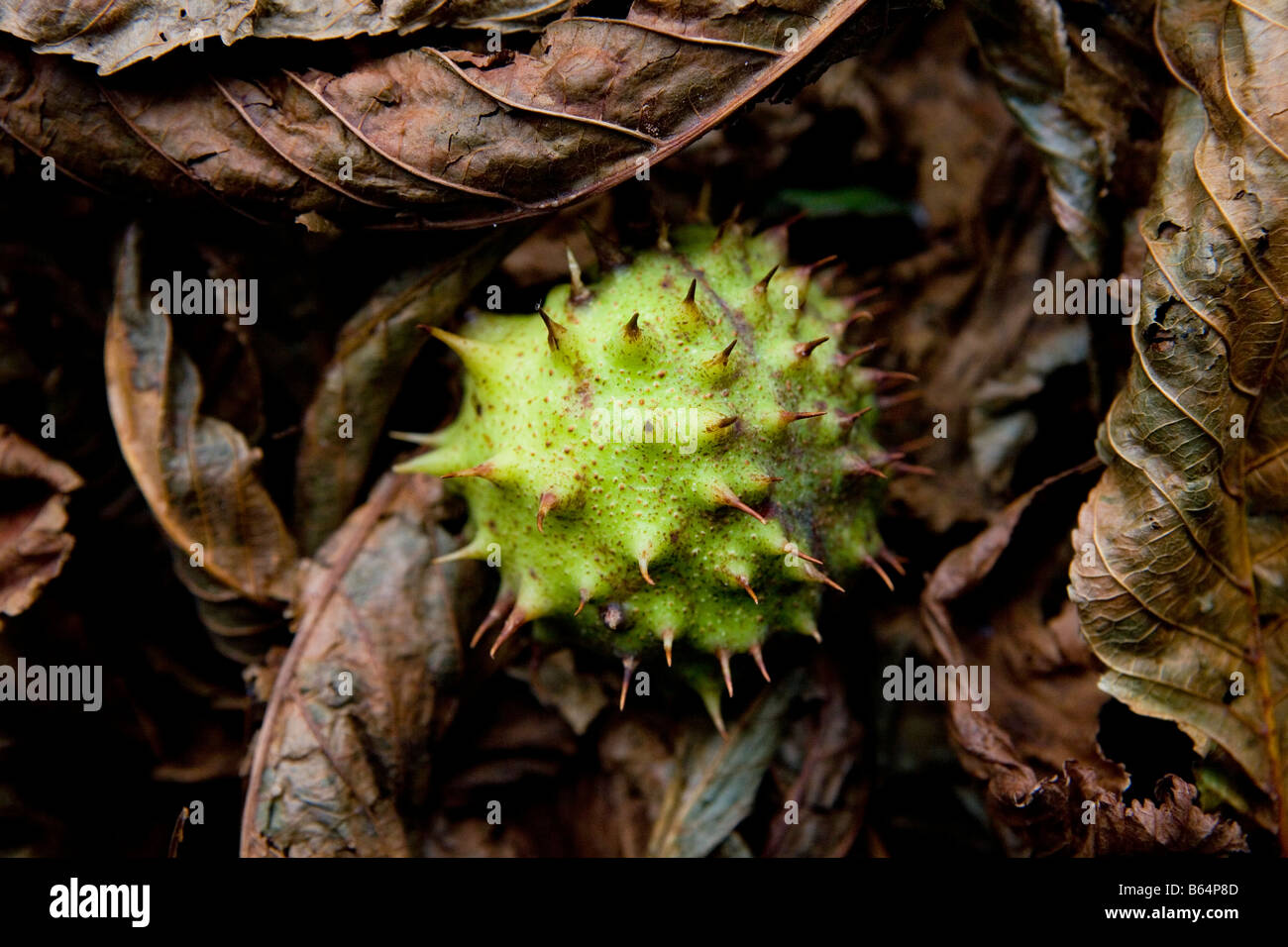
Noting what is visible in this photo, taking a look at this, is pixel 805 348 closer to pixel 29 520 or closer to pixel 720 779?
pixel 720 779

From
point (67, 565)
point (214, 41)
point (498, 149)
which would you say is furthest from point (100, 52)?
point (67, 565)

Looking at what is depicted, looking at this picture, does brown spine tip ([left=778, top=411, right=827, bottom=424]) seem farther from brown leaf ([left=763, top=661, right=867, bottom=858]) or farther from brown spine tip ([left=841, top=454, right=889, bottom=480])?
brown leaf ([left=763, top=661, right=867, bottom=858])

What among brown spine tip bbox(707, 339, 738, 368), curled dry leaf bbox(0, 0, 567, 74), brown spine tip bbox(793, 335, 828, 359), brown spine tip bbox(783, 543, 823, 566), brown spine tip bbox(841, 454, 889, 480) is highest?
curled dry leaf bbox(0, 0, 567, 74)

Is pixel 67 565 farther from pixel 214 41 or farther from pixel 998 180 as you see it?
pixel 998 180

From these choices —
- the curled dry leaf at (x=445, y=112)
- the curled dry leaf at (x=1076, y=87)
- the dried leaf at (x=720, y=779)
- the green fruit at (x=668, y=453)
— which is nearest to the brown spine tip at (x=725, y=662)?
the green fruit at (x=668, y=453)

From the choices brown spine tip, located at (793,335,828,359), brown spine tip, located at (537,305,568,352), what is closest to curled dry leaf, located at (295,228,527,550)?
brown spine tip, located at (537,305,568,352)

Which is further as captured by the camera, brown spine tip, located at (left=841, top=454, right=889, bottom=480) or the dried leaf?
the dried leaf

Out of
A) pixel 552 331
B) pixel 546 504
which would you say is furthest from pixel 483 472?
pixel 552 331
